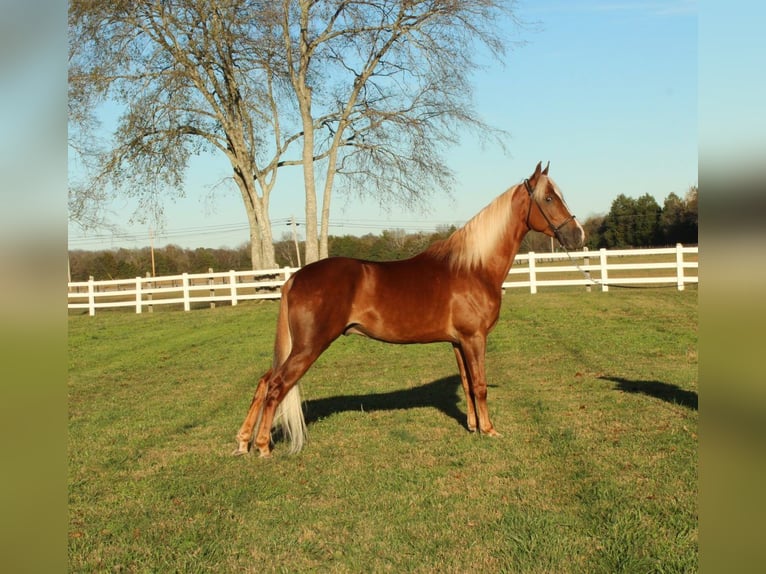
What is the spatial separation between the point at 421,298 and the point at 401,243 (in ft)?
125

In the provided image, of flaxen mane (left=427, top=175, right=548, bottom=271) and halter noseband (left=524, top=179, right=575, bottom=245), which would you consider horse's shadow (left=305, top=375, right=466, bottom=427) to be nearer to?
flaxen mane (left=427, top=175, right=548, bottom=271)

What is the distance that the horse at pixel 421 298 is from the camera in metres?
6.23

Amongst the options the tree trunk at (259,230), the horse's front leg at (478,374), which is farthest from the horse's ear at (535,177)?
the tree trunk at (259,230)

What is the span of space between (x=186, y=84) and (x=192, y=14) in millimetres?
2481

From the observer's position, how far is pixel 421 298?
6.64m

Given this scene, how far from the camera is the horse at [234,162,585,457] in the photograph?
623 cm

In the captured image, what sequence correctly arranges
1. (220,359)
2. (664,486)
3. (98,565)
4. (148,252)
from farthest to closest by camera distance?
(148,252)
(220,359)
(664,486)
(98,565)

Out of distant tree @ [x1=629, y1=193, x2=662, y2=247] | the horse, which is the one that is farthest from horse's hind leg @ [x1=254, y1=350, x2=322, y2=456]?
distant tree @ [x1=629, y1=193, x2=662, y2=247]

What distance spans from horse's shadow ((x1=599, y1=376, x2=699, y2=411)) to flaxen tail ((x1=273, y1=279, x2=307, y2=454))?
4.19m

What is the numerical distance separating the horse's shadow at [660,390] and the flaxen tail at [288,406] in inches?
165

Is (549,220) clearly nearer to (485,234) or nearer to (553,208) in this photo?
(553,208)

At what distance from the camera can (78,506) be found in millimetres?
4750
